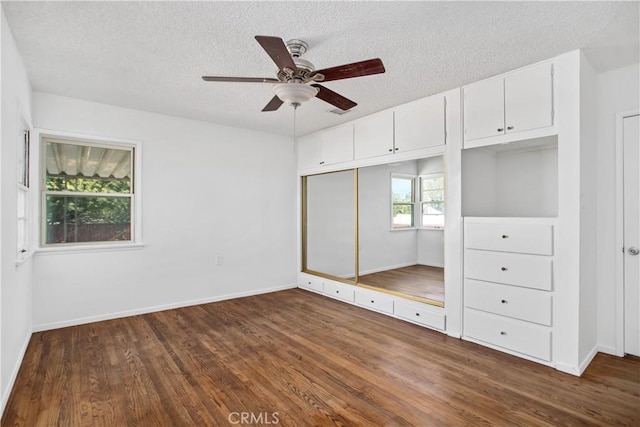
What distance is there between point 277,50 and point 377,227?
10.5 ft

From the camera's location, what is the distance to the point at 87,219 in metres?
3.74

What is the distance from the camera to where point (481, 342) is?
303 cm

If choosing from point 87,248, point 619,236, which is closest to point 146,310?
point 87,248

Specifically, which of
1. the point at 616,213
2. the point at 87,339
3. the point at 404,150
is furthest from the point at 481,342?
the point at 87,339

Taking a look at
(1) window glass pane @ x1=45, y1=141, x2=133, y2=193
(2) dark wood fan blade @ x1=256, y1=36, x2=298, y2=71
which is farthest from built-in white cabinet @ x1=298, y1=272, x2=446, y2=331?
(1) window glass pane @ x1=45, y1=141, x2=133, y2=193

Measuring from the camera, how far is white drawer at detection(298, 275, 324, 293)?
16.2ft

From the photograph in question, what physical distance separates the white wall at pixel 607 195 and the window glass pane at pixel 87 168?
196 inches

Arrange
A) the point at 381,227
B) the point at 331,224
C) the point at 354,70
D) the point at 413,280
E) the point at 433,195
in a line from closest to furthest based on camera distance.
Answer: the point at 354,70
the point at 433,195
the point at 413,280
the point at 381,227
the point at 331,224

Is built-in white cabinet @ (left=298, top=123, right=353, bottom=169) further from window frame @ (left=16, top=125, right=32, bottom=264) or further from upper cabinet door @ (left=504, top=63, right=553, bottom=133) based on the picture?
window frame @ (left=16, top=125, right=32, bottom=264)

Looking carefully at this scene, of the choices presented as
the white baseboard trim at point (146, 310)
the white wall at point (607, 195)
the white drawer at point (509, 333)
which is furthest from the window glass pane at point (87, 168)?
the white wall at point (607, 195)

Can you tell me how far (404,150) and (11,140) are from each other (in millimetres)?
3466

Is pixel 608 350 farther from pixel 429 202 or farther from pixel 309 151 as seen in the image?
pixel 309 151

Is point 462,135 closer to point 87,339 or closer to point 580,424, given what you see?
point 580,424

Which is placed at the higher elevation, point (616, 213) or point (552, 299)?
point (616, 213)
